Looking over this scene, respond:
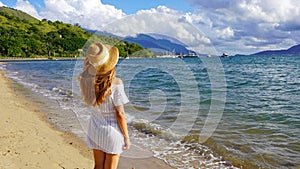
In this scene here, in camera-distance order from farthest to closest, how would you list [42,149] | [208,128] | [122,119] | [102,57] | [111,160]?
[208,128]
[42,149]
[111,160]
[122,119]
[102,57]

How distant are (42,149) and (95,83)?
12.3 feet

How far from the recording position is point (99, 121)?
3.53 m

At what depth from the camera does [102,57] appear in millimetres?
3189

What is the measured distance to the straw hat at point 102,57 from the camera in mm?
3191

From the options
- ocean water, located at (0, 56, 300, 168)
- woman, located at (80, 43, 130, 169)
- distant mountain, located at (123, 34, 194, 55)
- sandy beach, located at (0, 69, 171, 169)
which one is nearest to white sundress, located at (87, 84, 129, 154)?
woman, located at (80, 43, 130, 169)

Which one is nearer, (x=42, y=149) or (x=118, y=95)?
(x=118, y=95)

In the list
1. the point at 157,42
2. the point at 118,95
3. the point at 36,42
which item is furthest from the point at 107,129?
the point at 36,42

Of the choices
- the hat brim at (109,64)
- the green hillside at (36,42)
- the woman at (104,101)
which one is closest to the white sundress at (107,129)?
the woman at (104,101)

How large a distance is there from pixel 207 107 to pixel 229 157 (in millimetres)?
6563

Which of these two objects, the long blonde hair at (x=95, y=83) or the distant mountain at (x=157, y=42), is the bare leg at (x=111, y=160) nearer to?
the long blonde hair at (x=95, y=83)

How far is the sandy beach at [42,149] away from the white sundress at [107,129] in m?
2.26

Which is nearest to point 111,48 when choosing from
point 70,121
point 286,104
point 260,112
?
point 70,121

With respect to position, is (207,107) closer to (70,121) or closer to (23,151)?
(70,121)

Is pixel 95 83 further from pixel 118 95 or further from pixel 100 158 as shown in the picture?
pixel 100 158
